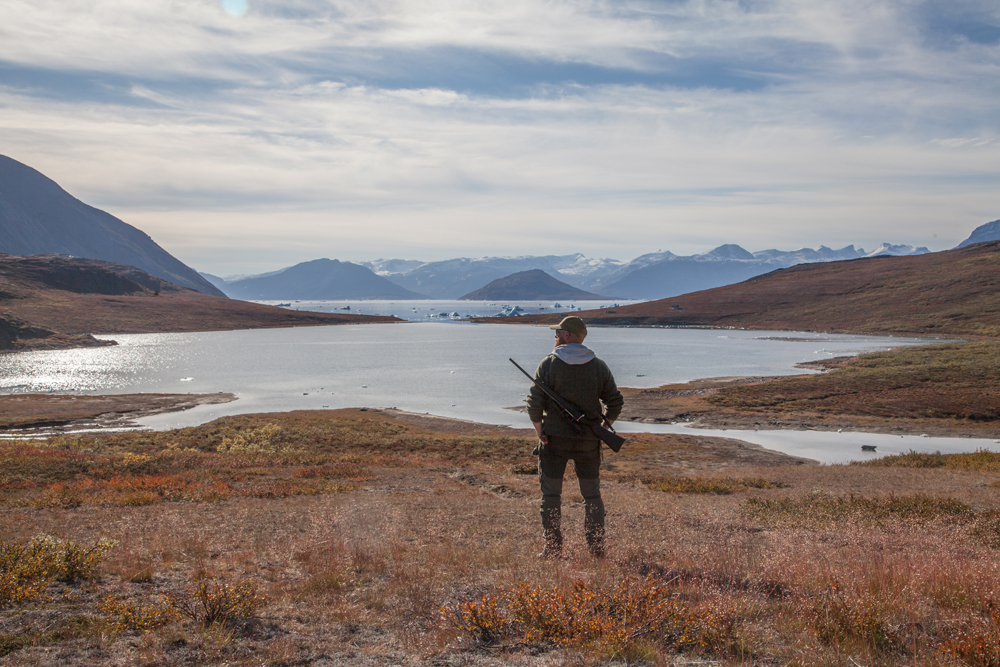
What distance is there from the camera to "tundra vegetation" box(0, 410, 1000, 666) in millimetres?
4625

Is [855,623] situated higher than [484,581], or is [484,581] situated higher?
[855,623]

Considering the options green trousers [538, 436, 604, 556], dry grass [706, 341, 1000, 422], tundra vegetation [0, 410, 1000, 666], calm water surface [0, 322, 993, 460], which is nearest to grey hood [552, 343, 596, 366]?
green trousers [538, 436, 604, 556]

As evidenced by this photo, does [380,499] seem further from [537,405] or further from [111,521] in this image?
[537,405]

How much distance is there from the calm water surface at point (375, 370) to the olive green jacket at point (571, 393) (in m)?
25.6

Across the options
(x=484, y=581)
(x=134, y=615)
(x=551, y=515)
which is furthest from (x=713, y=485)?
(x=134, y=615)

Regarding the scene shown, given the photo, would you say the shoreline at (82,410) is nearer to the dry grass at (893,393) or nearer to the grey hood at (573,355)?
the grey hood at (573,355)

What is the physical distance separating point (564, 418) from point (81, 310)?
183 meters

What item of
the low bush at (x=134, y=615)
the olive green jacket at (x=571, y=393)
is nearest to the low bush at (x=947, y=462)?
the olive green jacket at (x=571, y=393)

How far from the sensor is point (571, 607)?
505 centimetres

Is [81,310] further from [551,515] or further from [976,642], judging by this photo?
[976,642]

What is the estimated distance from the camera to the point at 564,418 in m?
6.96

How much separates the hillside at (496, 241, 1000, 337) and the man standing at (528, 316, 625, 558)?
12221 centimetres

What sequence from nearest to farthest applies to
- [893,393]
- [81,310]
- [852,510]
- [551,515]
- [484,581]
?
[484,581] < [551,515] < [852,510] < [893,393] < [81,310]

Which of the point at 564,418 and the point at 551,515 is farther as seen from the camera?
the point at 551,515
